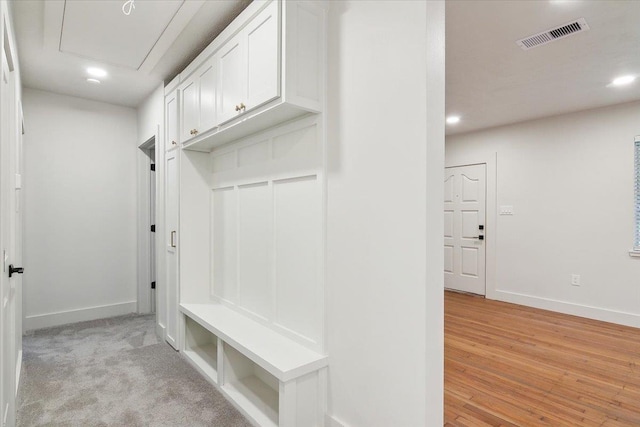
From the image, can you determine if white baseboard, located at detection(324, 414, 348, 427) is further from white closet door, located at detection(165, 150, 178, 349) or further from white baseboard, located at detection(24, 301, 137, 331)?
white baseboard, located at detection(24, 301, 137, 331)

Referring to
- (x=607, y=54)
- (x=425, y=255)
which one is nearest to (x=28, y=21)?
(x=425, y=255)

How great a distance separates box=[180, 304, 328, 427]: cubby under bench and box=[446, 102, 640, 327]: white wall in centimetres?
402

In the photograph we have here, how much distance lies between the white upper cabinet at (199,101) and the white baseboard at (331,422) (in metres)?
2.01

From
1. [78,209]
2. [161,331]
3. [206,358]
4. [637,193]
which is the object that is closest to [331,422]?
[206,358]

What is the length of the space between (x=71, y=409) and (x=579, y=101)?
5.54m

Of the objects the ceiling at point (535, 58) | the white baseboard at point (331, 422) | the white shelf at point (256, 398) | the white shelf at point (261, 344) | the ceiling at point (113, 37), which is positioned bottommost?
the white shelf at point (256, 398)

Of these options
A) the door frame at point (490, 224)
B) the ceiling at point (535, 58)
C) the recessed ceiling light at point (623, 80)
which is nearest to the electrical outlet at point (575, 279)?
the door frame at point (490, 224)

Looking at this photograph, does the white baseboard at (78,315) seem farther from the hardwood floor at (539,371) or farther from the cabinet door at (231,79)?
the hardwood floor at (539,371)

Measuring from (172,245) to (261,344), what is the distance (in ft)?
5.19

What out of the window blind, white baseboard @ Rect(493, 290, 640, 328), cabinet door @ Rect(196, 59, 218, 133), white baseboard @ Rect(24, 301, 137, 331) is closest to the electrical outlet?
white baseboard @ Rect(493, 290, 640, 328)

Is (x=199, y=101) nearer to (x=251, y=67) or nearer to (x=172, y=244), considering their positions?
(x=251, y=67)

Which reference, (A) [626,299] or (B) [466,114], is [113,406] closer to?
(B) [466,114]

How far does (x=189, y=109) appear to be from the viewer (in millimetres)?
2848

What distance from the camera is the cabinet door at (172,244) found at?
3.12 m
